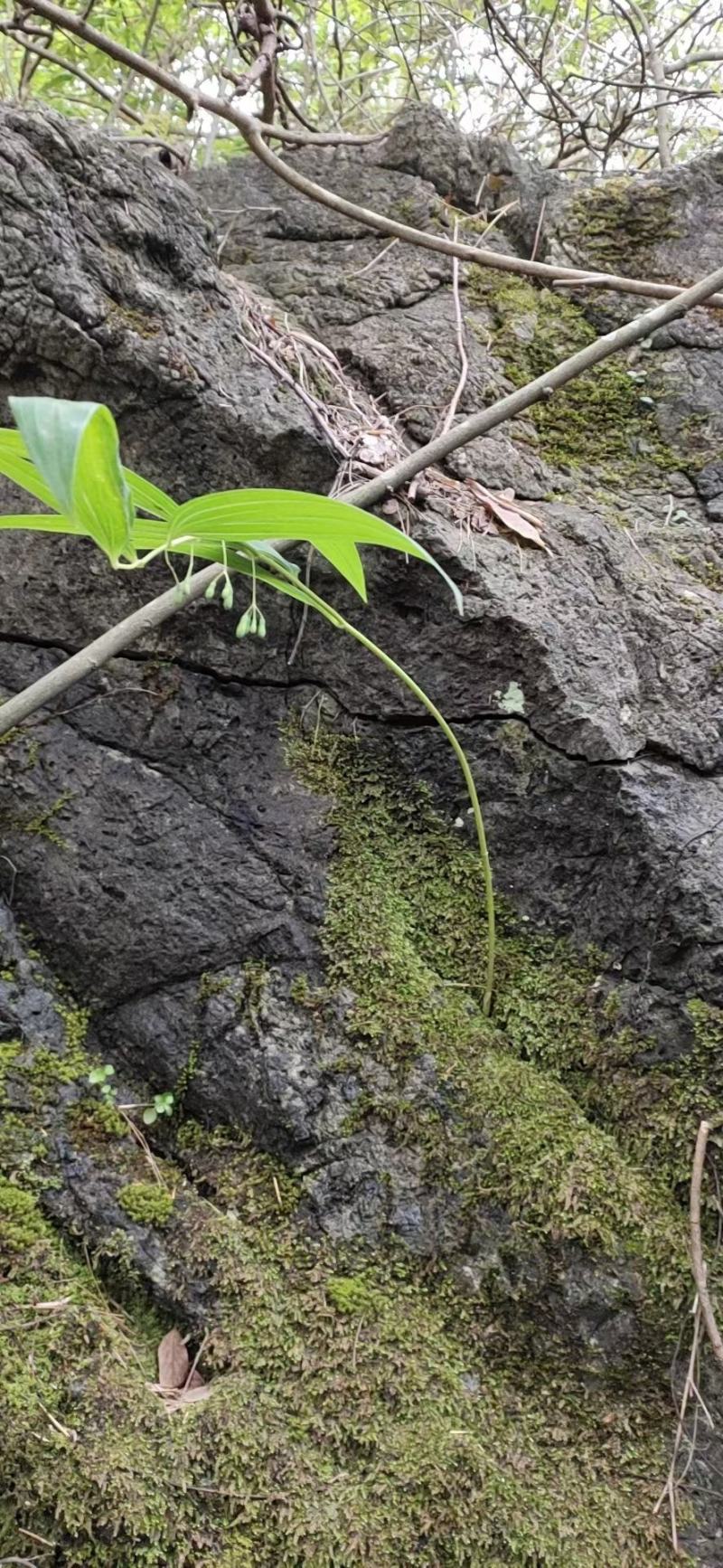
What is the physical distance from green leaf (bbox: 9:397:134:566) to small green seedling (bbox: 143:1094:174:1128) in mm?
1076

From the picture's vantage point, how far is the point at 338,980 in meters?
1.60

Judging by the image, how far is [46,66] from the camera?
3.08m

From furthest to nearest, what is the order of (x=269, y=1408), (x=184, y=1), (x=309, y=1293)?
(x=184, y=1)
(x=309, y=1293)
(x=269, y=1408)

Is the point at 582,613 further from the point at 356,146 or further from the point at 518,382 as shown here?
the point at 356,146

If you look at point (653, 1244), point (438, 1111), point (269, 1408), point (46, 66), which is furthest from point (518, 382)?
point (46, 66)

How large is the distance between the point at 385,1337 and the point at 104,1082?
0.64 m

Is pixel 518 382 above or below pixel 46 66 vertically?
below

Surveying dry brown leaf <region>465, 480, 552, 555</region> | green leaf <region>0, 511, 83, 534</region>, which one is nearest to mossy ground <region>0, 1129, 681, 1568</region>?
green leaf <region>0, 511, 83, 534</region>

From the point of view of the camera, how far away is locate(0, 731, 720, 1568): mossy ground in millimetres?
1202

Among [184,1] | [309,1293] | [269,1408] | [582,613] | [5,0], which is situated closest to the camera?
[269,1408]

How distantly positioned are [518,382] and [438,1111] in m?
1.69

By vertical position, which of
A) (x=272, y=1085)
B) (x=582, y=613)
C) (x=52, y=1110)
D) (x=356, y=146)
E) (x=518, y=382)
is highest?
(x=356, y=146)

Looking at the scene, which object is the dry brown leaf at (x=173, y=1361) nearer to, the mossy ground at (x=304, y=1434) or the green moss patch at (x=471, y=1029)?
the mossy ground at (x=304, y=1434)

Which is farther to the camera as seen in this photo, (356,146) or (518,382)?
(356,146)
